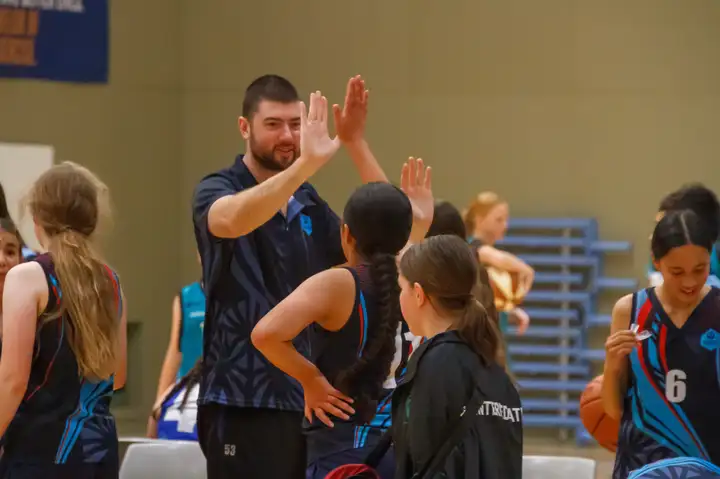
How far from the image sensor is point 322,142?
330 cm

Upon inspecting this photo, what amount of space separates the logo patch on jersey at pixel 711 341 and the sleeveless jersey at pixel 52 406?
5.94 ft

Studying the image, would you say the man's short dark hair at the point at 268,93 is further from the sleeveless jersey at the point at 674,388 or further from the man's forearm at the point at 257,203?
the sleeveless jersey at the point at 674,388

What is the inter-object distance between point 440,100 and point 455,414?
760 cm

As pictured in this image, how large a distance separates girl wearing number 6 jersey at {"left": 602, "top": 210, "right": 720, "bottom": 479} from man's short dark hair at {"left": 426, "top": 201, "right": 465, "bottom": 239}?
971 mm

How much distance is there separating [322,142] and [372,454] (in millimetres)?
866

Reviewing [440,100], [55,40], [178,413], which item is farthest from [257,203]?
[440,100]

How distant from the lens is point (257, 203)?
3285 mm

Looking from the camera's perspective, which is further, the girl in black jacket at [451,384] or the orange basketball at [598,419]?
the orange basketball at [598,419]

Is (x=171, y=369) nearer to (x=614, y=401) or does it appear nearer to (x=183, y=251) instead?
(x=614, y=401)

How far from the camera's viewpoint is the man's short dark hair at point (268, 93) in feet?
12.0

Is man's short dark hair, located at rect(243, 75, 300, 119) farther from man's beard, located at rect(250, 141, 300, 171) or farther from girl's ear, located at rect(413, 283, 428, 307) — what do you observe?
girl's ear, located at rect(413, 283, 428, 307)

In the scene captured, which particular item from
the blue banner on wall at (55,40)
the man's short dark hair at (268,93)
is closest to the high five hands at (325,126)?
the man's short dark hair at (268,93)

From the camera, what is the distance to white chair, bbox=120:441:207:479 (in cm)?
464

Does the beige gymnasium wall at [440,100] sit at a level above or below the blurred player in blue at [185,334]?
above
